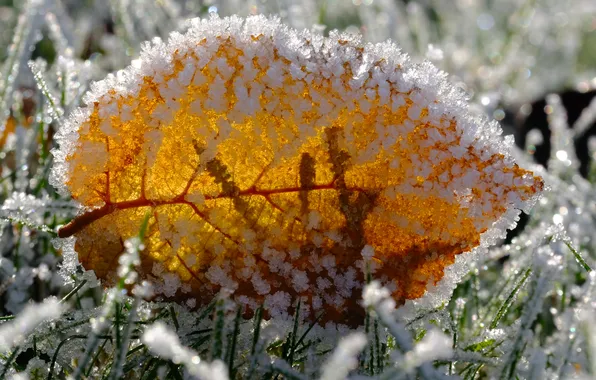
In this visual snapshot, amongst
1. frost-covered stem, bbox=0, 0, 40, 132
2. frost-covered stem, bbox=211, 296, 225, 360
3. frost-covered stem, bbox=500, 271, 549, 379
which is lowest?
frost-covered stem, bbox=500, 271, 549, 379

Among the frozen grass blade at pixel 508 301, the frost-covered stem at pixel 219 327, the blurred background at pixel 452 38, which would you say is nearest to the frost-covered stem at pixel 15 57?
the blurred background at pixel 452 38

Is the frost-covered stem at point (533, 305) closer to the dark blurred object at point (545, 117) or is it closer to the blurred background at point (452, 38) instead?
the blurred background at point (452, 38)

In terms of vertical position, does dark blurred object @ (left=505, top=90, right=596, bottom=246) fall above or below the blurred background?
below

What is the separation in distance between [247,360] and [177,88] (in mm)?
405

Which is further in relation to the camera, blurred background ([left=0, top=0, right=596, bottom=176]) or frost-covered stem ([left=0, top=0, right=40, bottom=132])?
blurred background ([left=0, top=0, right=596, bottom=176])

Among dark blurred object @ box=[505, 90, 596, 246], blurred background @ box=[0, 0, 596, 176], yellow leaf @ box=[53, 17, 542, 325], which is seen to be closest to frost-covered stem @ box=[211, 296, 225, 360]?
yellow leaf @ box=[53, 17, 542, 325]

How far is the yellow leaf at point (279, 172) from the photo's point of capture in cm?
97

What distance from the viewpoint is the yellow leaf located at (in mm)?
969

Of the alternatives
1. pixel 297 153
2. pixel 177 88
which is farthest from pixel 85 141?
pixel 297 153

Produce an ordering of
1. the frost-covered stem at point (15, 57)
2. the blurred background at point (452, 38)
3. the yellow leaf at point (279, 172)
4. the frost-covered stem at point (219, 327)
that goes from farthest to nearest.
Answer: the blurred background at point (452, 38) → the frost-covered stem at point (15, 57) → the yellow leaf at point (279, 172) → the frost-covered stem at point (219, 327)

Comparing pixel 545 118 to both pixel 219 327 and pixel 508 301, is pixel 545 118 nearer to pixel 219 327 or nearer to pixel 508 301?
pixel 508 301

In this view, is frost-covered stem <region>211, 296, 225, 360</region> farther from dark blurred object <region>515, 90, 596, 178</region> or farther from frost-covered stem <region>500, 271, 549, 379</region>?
dark blurred object <region>515, 90, 596, 178</region>

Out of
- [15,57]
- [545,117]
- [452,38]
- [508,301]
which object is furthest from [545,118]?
[15,57]

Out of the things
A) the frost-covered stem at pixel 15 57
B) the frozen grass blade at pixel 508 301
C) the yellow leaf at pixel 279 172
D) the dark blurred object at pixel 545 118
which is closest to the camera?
the yellow leaf at pixel 279 172
